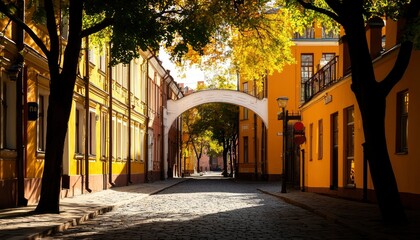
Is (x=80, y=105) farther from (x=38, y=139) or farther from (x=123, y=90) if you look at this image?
(x=123, y=90)

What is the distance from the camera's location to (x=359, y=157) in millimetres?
18891

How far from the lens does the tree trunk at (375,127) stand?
11477mm

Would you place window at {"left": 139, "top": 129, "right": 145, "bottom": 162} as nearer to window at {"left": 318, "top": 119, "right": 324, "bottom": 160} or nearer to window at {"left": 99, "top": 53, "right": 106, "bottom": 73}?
window at {"left": 99, "top": 53, "right": 106, "bottom": 73}

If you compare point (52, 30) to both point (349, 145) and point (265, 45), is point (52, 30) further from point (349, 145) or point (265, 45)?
point (349, 145)

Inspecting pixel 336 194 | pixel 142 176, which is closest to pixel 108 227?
pixel 336 194

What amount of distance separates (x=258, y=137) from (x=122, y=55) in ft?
125

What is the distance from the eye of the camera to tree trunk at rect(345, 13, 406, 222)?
11.5m

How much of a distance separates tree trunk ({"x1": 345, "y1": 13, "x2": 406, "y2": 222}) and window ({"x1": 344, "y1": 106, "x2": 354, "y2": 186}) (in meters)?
8.32

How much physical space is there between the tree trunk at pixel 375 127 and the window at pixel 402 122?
350cm

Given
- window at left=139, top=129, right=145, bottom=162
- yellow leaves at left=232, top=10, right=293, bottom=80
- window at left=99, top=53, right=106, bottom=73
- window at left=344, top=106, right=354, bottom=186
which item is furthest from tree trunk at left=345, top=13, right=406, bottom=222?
window at left=139, top=129, right=145, bottom=162

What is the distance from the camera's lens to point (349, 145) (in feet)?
67.6

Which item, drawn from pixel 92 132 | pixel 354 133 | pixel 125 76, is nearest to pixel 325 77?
pixel 354 133

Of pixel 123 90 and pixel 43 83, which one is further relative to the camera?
pixel 123 90

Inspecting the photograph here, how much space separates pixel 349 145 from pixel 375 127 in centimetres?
906
